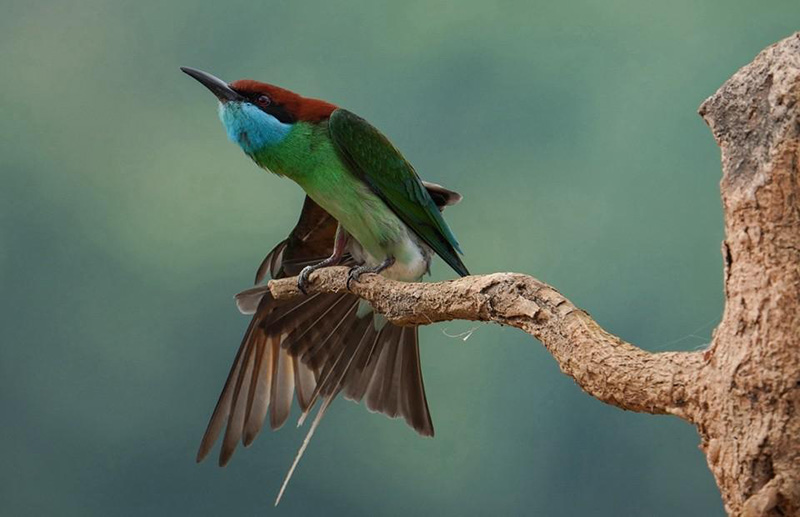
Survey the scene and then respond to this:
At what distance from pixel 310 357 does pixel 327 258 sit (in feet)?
0.76

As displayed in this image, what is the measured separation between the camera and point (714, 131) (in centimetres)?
134

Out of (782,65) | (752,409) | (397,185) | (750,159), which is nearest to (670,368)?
(752,409)

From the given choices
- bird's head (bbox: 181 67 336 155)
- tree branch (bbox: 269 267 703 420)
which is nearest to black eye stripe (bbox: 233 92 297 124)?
bird's head (bbox: 181 67 336 155)

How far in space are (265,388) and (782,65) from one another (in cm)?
145

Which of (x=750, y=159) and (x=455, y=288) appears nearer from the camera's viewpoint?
(x=750, y=159)

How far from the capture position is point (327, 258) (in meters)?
2.37

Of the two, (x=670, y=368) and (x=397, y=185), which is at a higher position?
(x=397, y=185)

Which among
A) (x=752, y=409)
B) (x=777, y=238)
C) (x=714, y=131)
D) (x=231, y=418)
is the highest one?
(x=714, y=131)

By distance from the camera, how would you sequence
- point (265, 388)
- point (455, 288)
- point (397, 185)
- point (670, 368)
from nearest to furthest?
point (670, 368)
point (455, 288)
point (397, 185)
point (265, 388)

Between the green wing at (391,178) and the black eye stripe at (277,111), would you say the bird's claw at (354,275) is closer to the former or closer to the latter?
the green wing at (391,178)

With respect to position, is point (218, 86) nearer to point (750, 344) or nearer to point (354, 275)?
point (354, 275)

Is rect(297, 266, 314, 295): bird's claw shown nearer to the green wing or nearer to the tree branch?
the green wing

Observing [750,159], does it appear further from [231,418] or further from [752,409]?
[231,418]

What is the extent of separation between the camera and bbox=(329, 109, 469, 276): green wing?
7.02ft
